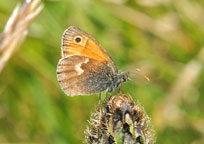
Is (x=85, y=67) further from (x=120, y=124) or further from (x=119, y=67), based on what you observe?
(x=119, y=67)

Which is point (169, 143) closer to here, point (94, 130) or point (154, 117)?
point (154, 117)

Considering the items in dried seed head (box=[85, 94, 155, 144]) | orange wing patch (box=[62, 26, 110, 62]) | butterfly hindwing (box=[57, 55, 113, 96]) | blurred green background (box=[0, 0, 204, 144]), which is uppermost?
blurred green background (box=[0, 0, 204, 144])

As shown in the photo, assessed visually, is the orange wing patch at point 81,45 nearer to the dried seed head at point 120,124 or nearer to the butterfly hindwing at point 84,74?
the butterfly hindwing at point 84,74

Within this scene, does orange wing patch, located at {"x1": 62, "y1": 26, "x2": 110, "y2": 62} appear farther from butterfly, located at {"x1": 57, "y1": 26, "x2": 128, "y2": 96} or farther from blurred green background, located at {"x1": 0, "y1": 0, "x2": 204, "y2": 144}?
blurred green background, located at {"x1": 0, "y1": 0, "x2": 204, "y2": 144}

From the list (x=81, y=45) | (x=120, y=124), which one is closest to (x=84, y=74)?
(x=81, y=45)

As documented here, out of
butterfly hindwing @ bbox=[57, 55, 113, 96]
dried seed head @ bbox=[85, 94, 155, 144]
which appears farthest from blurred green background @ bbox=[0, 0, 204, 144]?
dried seed head @ bbox=[85, 94, 155, 144]

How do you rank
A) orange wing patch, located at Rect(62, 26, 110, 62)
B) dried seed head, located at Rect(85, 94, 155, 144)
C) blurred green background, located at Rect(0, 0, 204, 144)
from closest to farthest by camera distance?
dried seed head, located at Rect(85, 94, 155, 144), orange wing patch, located at Rect(62, 26, 110, 62), blurred green background, located at Rect(0, 0, 204, 144)

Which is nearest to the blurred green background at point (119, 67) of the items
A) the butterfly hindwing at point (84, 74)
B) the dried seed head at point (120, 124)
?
the butterfly hindwing at point (84, 74)
